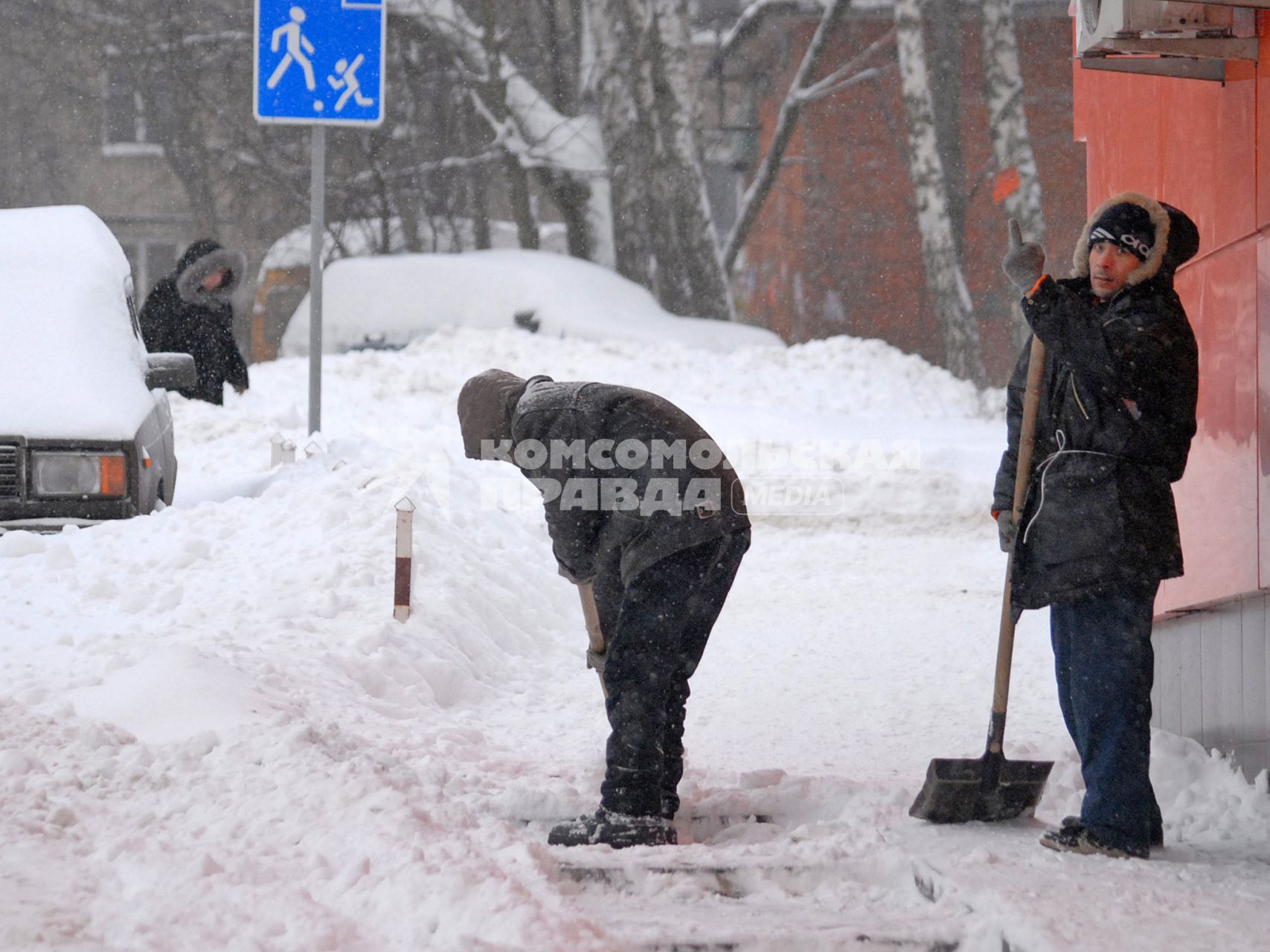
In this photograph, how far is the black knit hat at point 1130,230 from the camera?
3908mm

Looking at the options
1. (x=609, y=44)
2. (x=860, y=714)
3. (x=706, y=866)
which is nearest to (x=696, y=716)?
(x=860, y=714)

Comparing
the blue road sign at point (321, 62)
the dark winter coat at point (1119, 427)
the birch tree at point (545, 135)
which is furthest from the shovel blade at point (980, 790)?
the birch tree at point (545, 135)

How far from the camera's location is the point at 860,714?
5891mm

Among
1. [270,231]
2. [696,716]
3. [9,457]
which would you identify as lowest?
[696,716]

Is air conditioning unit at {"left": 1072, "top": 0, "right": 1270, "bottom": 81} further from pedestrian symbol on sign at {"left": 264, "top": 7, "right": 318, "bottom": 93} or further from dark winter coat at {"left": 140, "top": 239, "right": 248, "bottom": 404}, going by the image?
dark winter coat at {"left": 140, "top": 239, "right": 248, "bottom": 404}

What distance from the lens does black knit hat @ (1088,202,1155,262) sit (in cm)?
391

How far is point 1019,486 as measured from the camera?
416 cm

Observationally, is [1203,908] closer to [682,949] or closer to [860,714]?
[682,949]

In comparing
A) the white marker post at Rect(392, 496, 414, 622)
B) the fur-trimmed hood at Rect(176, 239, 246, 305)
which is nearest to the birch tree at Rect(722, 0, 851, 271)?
the fur-trimmed hood at Rect(176, 239, 246, 305)

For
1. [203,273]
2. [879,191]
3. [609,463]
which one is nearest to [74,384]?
[609,463]

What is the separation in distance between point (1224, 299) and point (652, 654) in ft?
7.04

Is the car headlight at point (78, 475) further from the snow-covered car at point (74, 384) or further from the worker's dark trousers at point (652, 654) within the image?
the worker's dark trousers at point (652, 654)

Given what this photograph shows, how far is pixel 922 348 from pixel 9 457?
18.9m

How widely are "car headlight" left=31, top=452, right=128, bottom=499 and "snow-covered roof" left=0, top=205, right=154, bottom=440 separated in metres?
0.11
